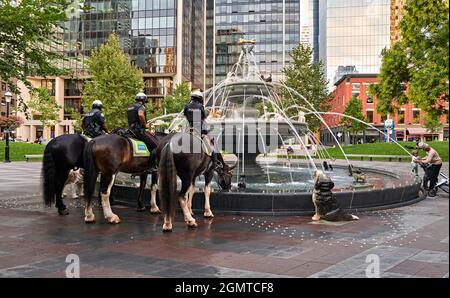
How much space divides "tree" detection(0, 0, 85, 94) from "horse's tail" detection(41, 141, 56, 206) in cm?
380

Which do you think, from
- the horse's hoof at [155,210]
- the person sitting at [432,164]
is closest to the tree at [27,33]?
the horse's hoof at [155,210]

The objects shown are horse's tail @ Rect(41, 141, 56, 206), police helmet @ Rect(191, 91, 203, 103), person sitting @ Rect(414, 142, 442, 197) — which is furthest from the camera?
person sitting @ Rect(414, 142, 442, 197)

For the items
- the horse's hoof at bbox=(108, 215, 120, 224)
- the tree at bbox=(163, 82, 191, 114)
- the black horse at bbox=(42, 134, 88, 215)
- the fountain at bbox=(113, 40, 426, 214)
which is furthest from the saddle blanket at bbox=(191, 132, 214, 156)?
the tree at bbox=(163, 82, 191, 114)

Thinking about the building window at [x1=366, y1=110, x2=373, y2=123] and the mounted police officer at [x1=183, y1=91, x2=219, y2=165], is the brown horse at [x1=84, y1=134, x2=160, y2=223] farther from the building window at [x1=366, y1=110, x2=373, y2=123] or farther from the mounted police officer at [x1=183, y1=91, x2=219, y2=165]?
the building window at [x1=366, y1=110, x2=373, y2=123]

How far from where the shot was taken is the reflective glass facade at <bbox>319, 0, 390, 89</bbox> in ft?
346

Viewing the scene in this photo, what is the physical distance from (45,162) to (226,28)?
5242 inches

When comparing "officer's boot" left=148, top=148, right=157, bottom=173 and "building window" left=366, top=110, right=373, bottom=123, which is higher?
"building window" left=366, top=110, right=373, bottom=123

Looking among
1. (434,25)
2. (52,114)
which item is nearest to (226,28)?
(52,114)

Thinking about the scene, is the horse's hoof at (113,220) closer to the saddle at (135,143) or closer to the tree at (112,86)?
the saddle at (135,143)

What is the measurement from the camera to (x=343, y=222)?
9.77m

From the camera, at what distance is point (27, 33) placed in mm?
12766

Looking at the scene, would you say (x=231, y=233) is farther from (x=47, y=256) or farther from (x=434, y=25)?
(x=434, y=25)

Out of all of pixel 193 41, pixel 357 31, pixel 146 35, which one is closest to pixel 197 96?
pixel 146 35
